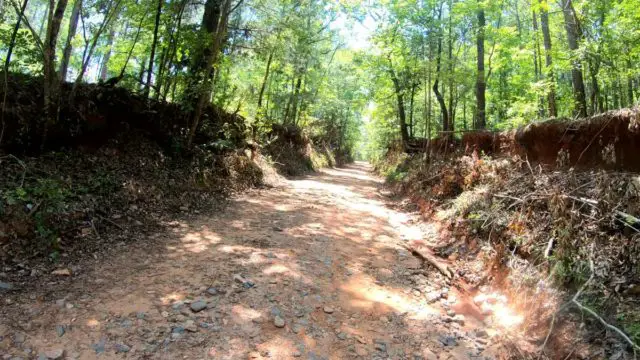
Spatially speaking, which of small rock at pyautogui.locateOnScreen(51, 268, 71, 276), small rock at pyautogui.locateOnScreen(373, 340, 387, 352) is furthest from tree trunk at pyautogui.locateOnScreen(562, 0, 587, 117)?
small rock at pyautogui.locateOnScreen(51, 268, 71, 276)

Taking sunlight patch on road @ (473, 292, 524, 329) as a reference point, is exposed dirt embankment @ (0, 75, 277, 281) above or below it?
above

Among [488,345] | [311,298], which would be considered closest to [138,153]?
[311,298]

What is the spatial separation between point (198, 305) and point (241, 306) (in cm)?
43

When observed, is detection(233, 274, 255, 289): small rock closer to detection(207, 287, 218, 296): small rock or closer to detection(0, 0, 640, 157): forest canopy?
detection(207, 287, 218, 296): small rock

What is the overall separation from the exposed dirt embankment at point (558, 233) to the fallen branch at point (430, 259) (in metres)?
0.13

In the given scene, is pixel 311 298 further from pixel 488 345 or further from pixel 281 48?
pixel 281 48

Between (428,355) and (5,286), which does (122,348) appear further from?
(428,355)

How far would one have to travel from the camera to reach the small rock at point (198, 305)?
3.80m

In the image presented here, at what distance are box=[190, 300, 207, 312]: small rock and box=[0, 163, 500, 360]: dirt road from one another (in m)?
0.02

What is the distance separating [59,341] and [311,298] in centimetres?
237

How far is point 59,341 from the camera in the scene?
10.4 ft

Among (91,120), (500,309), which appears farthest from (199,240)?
(500,309)

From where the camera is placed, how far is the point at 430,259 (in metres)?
6.00

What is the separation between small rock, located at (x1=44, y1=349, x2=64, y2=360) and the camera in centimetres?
297
